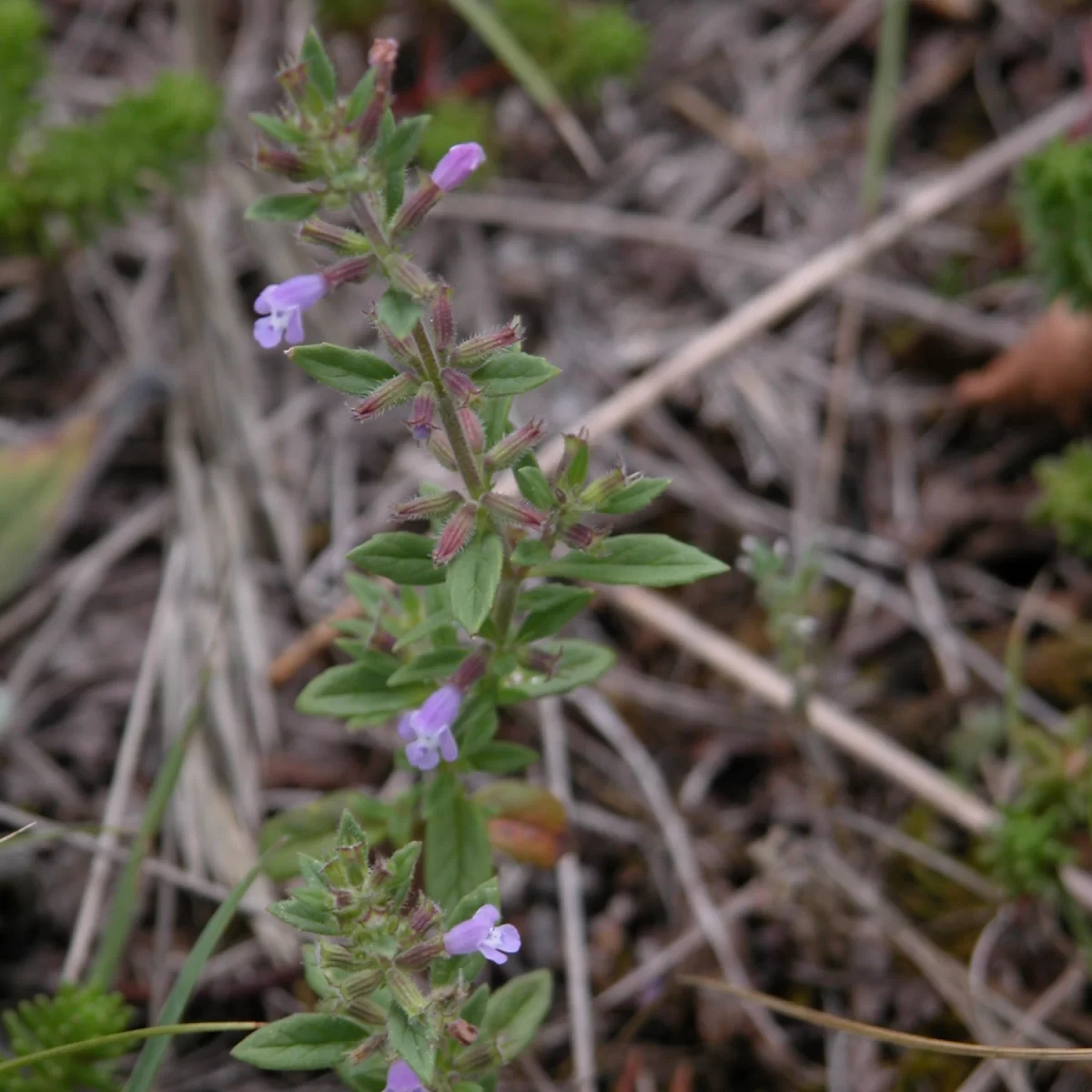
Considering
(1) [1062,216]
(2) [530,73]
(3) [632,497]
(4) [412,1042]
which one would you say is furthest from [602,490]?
(2) [530,73]

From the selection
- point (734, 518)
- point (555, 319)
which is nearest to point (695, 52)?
point (555, 319)

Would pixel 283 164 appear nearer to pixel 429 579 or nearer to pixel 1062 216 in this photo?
pixel 429 579

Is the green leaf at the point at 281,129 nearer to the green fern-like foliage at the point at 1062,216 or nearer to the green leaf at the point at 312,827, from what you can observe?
the green leaf at the point at 312,827

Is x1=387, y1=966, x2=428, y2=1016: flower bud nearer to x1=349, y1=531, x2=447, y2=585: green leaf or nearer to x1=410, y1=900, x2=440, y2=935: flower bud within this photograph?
x1=410, y1=900, x2=440, y2=935: flower bud

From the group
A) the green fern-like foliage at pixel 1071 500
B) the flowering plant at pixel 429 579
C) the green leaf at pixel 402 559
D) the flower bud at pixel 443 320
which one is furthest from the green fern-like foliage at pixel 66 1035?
the green fern-like foliage at pixel 1071 500

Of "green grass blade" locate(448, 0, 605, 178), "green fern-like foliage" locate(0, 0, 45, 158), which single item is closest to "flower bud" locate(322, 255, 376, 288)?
"green grass blade" locate(448, 0, 605, 178)

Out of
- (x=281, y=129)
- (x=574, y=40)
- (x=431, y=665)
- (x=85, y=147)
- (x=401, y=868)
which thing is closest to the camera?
(x=281, y=129)

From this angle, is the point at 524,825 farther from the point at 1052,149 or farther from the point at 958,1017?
the point at 1052,149

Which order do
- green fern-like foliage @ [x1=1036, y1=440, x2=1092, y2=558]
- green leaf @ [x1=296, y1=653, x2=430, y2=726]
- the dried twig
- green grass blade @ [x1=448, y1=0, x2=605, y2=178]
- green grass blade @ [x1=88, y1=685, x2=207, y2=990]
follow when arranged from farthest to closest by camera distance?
green grass blade @ [x1=448, y1=0, x2=605, y2=178]
green fern-like foliage @ [x1=1036, y1=440, x2=1092, y2=558]
the dried twig
green grass blade @ [x1=88, y1=685, x2=207, y2=990]
green leaf @ [x1=296, y1=653, x2=430, y2=726]
